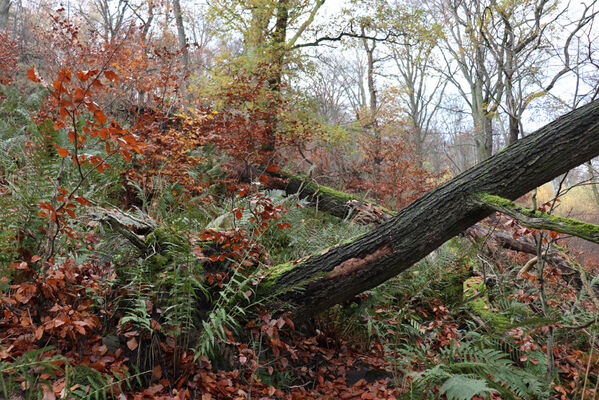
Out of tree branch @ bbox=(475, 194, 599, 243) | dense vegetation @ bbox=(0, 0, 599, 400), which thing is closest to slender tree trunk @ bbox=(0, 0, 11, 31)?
dense vegetation @ bbox=(0, 0, 599, 400)

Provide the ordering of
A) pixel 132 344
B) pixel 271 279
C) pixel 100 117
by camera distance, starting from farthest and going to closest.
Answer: pixel 271 279, pixel 132 344, pixel 100 117

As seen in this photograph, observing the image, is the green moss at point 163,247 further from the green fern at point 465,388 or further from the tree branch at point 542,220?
the tree branch at point 542,220

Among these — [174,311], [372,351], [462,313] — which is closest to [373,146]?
[462,313]

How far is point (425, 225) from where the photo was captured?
9.02 feet

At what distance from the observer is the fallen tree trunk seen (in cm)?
254

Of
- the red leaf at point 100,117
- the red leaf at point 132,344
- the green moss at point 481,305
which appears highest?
the red leaf at point 100,117

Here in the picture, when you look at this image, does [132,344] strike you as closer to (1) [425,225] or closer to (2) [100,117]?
(2) [100,117]

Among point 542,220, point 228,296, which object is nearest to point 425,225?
point 542,220

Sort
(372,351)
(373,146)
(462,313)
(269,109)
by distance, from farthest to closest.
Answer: (373,146), (269,109), (462,313), (372,351)

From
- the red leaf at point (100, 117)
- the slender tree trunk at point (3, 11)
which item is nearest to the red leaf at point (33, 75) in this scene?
the red leaf at point (100, 117)

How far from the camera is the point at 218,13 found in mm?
8203

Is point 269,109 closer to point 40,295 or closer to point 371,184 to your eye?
point 371,184

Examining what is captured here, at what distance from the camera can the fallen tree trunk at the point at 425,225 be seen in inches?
100

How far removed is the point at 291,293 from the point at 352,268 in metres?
0.54
